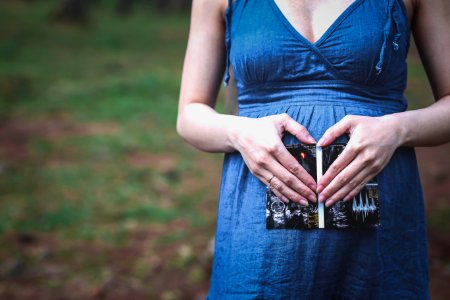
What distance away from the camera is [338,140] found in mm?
1277

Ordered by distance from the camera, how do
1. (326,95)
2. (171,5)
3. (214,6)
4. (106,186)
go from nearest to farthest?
(326,95) → (214,6) → (106,186) → (171,5)

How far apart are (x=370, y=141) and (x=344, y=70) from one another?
0.23 m

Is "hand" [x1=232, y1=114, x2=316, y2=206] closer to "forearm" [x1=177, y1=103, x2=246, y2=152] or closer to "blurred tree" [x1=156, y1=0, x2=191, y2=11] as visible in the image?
"forearm" [x1=177, y1=103, x2=246, y2=152]

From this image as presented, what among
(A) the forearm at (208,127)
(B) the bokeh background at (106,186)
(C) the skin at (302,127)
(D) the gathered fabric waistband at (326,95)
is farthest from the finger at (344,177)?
(B) the bokeh background at (106,186)

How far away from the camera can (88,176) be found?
5.37 metres

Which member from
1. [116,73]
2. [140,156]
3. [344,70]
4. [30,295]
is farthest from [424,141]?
[116,73]

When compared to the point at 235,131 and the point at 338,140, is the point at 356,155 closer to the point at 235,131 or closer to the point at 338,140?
the point at 338,140

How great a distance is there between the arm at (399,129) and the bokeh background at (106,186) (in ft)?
7.29

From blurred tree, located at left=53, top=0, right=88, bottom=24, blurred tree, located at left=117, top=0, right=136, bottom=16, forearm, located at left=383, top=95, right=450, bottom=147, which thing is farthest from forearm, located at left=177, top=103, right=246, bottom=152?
blurred tree, located at left=117, top=0, right=136, bottom=16

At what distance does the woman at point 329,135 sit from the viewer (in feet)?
4.09

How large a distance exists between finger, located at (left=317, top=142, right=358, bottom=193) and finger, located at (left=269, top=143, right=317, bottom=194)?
0.08 feet

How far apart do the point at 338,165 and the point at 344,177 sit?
0.04 meters

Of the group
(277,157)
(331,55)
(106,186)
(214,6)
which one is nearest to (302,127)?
(277,157)

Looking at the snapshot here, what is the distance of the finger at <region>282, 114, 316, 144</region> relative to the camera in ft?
4.14
